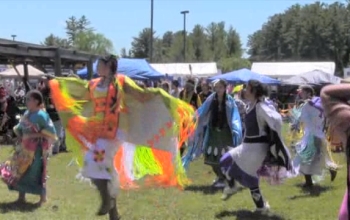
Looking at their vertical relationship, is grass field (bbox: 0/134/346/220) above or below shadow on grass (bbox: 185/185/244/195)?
above

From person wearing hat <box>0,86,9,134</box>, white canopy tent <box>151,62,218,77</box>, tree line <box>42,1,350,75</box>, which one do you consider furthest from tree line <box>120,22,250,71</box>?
person wearing hat <box>0,86,9,134</box>

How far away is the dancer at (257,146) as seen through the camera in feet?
21.7

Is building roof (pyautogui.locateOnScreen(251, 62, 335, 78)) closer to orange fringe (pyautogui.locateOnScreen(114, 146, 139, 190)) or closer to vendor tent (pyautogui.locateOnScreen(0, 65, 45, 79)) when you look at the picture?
vendor tent (pyautogui.locateOnScreen(0, 65, 45, 79))

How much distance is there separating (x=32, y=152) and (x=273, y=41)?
98469mm

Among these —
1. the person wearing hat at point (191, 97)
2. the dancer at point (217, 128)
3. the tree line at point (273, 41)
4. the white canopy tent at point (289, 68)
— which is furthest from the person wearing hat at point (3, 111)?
the tree line at point (273, 41)

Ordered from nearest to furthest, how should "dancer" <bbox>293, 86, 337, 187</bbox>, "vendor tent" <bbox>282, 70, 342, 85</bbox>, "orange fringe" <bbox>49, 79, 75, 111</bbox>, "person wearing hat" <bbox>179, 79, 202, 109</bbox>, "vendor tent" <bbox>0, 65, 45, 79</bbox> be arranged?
"orange fringe" <bbox>49, 79, 75, 111</bbox>
"dancer" <bbox>293, 86, 337, 187</bbox>
"person wearing hat" <bbox>179, 79, 202, 109</bbox>
"vendor tent" <bbox>0, 65, 45, 79</bbox>
"vendor tent" <bbox>282, 70, 342, 85</bbox>

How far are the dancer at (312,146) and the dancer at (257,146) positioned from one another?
2057 mm

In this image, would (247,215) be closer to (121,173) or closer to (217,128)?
(121,173)

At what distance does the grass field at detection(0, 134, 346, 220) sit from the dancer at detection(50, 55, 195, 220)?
814mm

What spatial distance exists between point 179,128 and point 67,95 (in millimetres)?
1085

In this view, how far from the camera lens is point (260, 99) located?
671 cm

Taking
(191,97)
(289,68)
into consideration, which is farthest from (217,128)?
(289,68)

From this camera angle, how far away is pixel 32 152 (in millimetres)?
7156

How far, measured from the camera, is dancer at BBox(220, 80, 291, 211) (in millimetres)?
6629
